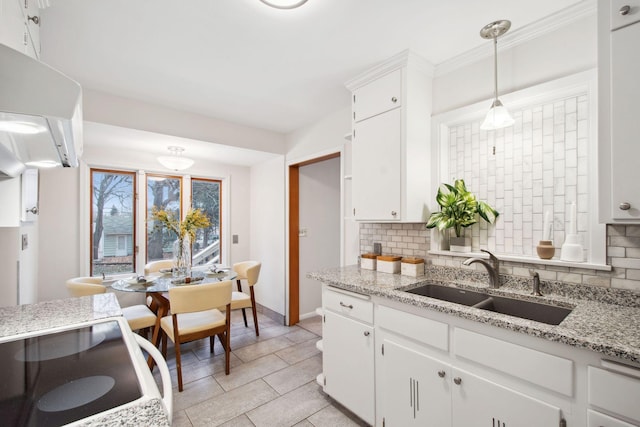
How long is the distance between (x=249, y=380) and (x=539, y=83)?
117 inches

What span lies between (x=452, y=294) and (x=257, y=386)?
1.69 meters

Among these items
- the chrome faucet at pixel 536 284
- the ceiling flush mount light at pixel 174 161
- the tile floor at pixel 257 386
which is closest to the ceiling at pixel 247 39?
the ceiling flush mount light at pixel 174 161

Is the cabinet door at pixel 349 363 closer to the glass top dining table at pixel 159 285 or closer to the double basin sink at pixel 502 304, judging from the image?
the double basin sink at pixel 502 304

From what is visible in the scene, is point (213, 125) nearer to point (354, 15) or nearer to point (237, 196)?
point (237, 196)

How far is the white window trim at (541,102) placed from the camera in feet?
4.94

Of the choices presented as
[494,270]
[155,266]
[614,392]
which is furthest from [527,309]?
[155,266]

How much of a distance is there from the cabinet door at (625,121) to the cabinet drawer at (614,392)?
629 mm

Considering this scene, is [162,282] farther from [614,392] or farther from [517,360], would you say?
[614,392]

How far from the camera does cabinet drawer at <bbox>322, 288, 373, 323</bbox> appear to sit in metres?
1.84

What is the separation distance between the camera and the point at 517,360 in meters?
1.22

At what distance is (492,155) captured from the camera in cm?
194

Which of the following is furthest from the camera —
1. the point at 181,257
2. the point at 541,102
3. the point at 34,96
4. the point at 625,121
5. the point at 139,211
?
the point at 139,211

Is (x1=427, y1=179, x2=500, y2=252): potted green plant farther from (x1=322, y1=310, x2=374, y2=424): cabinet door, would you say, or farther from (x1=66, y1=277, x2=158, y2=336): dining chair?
(x1=66, y1=277, x2=158, y2=336): dining chair

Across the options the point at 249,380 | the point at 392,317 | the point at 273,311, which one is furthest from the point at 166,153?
the point at 392,317
